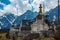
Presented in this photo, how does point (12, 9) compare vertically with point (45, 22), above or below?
A: above

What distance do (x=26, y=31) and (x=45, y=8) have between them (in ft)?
2.16

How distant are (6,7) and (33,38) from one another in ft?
3.01

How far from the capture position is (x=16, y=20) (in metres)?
4.18

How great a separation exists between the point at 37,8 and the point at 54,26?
21.5 inches

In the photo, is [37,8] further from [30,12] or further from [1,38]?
[1,38]

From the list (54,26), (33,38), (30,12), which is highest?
(30,12)

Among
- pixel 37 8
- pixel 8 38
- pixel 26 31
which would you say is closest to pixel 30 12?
pixel 37 8

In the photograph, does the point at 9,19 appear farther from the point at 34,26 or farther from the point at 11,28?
the point at 34,26

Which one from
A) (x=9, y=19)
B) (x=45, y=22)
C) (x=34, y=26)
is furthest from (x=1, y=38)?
(x=45, y=22)

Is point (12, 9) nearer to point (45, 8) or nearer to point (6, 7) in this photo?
point (6, 7)

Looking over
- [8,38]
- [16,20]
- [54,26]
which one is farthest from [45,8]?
[8,38]

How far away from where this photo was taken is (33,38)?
411 centimetres

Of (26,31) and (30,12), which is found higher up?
(30,12)

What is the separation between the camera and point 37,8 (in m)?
4.16
